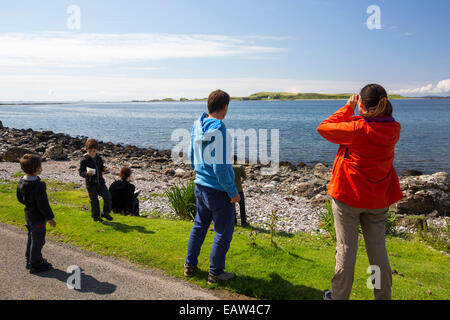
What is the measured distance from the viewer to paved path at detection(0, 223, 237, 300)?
179 inches

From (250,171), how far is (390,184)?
66.3 ft

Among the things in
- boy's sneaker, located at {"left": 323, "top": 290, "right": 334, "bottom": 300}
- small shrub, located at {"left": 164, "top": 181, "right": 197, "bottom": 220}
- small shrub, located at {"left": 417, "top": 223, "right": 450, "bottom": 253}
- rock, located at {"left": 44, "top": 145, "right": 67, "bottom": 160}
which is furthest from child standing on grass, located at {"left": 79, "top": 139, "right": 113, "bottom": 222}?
rock, located at {"left": 44, "top": 145, "right": 67, "bottom": 160}

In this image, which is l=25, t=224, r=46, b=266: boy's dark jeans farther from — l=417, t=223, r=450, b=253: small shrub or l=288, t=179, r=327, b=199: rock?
l=288, t=179, r=327, b=199: rock

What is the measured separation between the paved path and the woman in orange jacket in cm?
182

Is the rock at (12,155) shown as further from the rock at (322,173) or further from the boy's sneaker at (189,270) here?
the boy's sneaker at (189,270)

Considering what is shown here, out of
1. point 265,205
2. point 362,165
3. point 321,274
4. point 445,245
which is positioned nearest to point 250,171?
point 265,205

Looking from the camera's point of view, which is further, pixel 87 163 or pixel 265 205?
pixel 265 205

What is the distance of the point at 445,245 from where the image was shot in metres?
8.21

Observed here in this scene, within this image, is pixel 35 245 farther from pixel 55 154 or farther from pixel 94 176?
pixel 55 154

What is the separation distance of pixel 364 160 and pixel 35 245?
4.91m

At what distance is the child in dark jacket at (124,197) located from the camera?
910cm

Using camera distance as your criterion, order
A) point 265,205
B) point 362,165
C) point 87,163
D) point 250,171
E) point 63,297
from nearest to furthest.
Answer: point 362,165 < point 63,297 < point 87,163 < point 265,205 < point 250,171

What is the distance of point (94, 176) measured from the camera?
24.2 ft
